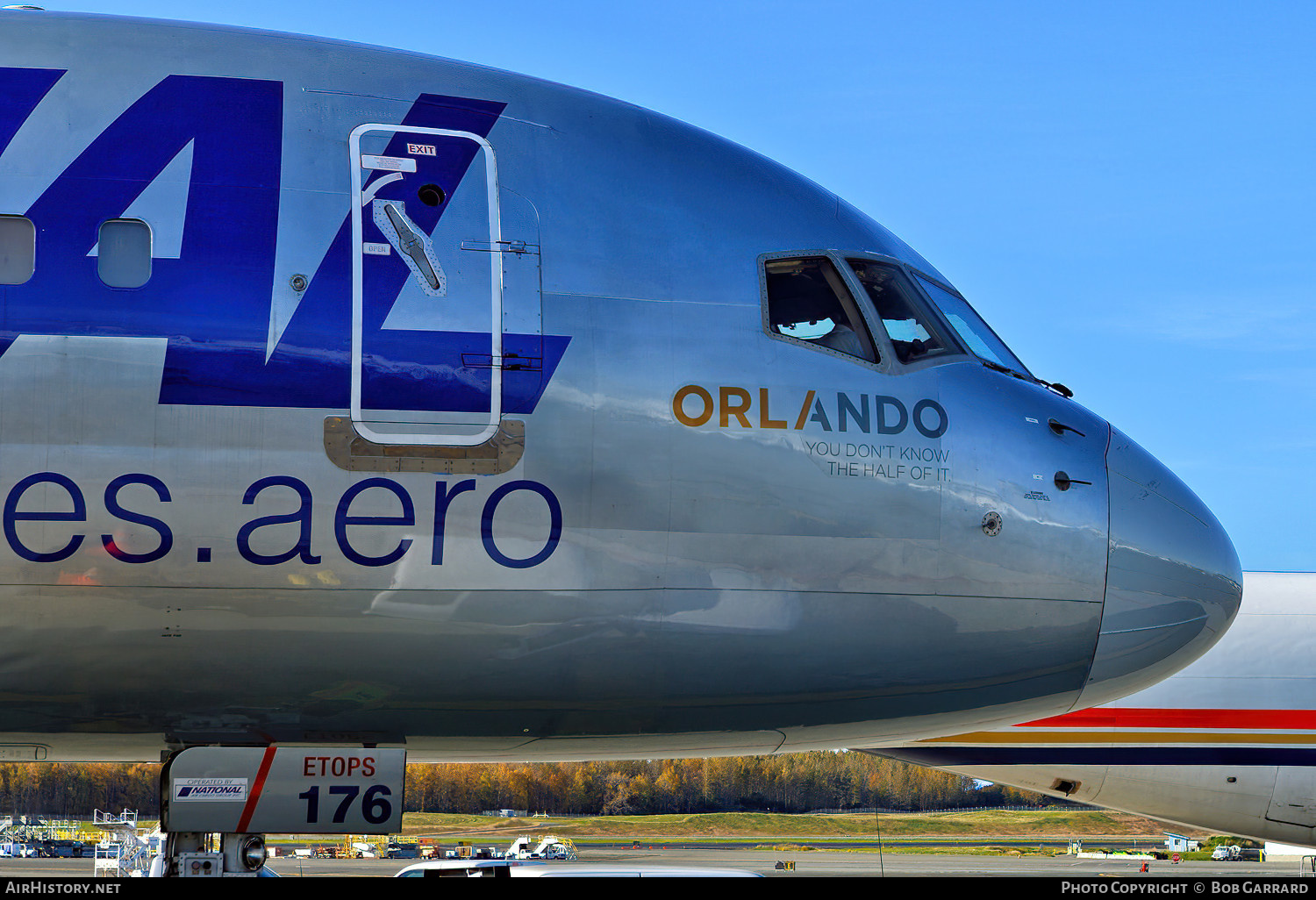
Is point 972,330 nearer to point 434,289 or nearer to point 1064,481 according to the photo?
point 1064,481

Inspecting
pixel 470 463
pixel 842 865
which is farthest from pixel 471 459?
pixel 842 865

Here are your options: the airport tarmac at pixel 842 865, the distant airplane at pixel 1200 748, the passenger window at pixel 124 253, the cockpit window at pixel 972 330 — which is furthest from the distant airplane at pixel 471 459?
the airport tarmac at pixel 842 865

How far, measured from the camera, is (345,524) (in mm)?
5391

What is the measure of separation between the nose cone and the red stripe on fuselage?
11.6 metres

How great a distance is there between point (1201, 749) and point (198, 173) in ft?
55.1

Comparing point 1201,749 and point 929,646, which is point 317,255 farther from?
point 1201,749

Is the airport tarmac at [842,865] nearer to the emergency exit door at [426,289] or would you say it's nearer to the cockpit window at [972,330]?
the cockpit window at [972,330]

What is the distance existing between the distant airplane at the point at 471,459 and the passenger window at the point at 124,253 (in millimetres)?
15

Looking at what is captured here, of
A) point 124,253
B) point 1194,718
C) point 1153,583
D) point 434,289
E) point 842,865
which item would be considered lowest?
point 842,865

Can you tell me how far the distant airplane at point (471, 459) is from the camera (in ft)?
17.4

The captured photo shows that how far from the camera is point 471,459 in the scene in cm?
550

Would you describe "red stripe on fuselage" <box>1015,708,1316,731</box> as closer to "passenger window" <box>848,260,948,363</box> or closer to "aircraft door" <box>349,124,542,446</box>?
"passenger window" <box>848,260,948,363</box>

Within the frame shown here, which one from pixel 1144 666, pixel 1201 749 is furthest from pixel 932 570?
pixel 1201 749

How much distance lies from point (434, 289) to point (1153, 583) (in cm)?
396
